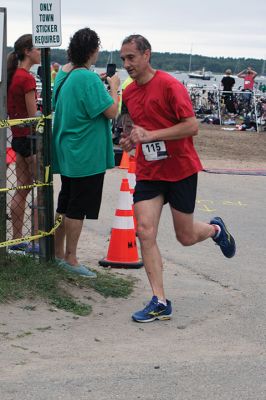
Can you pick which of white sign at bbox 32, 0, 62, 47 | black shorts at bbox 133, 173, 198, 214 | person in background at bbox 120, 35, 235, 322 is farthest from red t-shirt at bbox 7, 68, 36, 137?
black shorts at bbox 133, 173, 198, 214

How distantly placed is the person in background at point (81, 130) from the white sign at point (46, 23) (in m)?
0.25

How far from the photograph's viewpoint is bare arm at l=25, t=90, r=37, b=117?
718 centimetres

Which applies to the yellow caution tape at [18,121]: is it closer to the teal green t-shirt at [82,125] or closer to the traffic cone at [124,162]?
the teal green t-shirt at [82,125]

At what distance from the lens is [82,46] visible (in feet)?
21.7

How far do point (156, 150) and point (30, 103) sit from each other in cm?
174

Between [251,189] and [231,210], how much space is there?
2.04 metres

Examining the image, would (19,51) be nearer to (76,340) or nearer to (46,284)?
(46,284)

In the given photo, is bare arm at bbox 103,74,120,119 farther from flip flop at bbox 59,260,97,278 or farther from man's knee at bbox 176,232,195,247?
flip flop at bbox 59,260,97,278

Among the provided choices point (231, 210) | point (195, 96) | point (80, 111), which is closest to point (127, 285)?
point (80, 111)

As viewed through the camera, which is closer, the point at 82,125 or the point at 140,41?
the point at 140,41

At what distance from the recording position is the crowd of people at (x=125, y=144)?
5.88 metres

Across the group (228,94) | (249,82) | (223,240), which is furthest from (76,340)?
(249,82)

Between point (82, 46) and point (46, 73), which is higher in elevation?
point (82, 46)

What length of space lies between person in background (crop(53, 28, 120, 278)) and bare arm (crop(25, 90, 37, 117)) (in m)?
0.37
